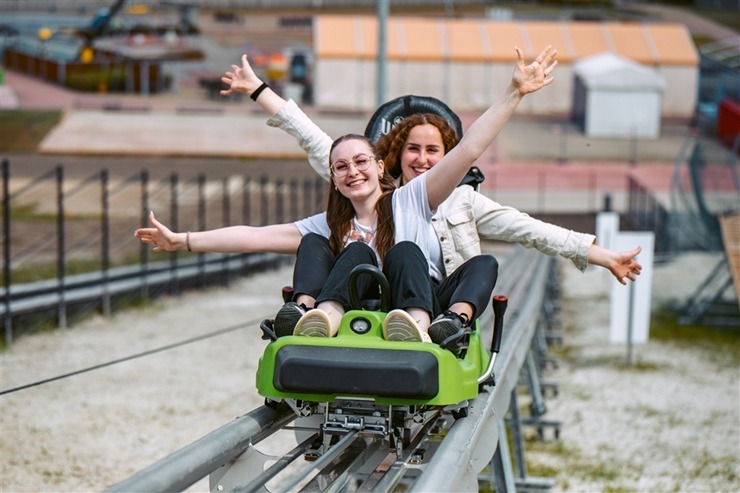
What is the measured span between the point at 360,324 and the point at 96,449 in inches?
203

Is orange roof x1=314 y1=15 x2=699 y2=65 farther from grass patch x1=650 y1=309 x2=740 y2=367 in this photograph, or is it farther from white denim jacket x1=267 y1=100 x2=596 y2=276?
white denim jacket x1=267 y1=100 x2=596 y2=276

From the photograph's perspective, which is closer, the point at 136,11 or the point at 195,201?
the point at 195,201

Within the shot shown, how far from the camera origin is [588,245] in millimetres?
5938

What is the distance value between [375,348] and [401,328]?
15 centimetres

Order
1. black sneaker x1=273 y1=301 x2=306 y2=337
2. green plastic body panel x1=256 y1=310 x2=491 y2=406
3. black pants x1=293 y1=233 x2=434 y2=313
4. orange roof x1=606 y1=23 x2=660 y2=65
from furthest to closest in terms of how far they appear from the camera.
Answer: orange roof x1=606 y1=23 x2=660 y2=65
black pants x1=293 y1=233 x2=434 y2=313
black sneaker x1=273 y1=301 x2=306 y2=337
green plastic body panel x1=256 y1=310 x2=491 y2=406

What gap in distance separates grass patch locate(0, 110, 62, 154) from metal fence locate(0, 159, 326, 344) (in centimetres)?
718

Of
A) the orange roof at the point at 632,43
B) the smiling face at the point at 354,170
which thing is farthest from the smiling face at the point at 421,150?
the orange roof at the point at 632,43

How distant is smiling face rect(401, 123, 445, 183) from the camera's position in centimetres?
644

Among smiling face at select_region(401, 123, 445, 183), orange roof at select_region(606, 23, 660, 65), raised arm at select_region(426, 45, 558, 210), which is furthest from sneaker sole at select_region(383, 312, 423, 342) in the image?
Answer: orange roof at select_region(606, 23, 660, 65)

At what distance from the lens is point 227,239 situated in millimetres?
5887

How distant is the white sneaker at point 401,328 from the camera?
5145mm

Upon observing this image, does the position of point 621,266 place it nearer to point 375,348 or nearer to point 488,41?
point 375,348

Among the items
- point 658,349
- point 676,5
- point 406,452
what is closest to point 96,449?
point 406,452

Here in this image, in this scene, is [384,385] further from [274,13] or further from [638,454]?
[274,13]
